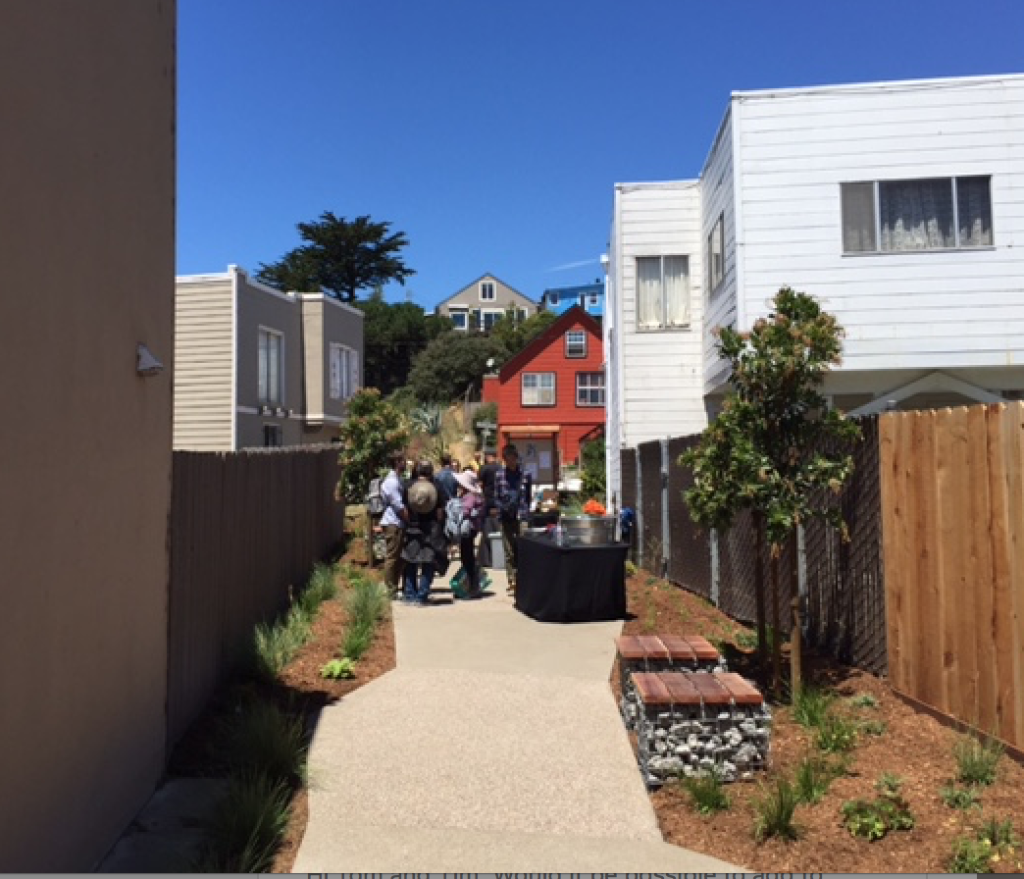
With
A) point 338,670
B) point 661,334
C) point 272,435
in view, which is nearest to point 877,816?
point 338,670

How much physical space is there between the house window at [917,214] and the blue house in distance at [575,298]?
7383 cm

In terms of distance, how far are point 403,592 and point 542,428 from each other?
31.8 m

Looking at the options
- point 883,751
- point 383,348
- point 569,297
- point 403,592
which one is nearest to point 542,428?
point 383,348

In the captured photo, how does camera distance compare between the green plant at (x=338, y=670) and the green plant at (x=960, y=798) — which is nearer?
the green plant at (x=960, y=798)

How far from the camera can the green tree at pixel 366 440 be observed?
14719 mm

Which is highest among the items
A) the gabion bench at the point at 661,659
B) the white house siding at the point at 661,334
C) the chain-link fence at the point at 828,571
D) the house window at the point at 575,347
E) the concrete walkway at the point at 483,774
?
the house window at the point at 575,347

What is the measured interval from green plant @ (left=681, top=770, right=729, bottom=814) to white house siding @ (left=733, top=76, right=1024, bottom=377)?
30.0 ft

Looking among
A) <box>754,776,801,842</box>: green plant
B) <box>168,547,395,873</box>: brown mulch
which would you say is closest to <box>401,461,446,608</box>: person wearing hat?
<box>168,547,395,873</box>: brown mulch

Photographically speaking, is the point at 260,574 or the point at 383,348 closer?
the point at 260,574

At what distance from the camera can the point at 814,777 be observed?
5012 millimetres

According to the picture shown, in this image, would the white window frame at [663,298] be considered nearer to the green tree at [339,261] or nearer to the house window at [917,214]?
the house window at [917,214]

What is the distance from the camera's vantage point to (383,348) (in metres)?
62.5

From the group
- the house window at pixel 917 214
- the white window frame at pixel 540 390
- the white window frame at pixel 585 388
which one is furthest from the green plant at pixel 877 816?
the white window frame at pixel 585 388

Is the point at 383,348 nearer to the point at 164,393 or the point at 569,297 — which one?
the point at 569,297
